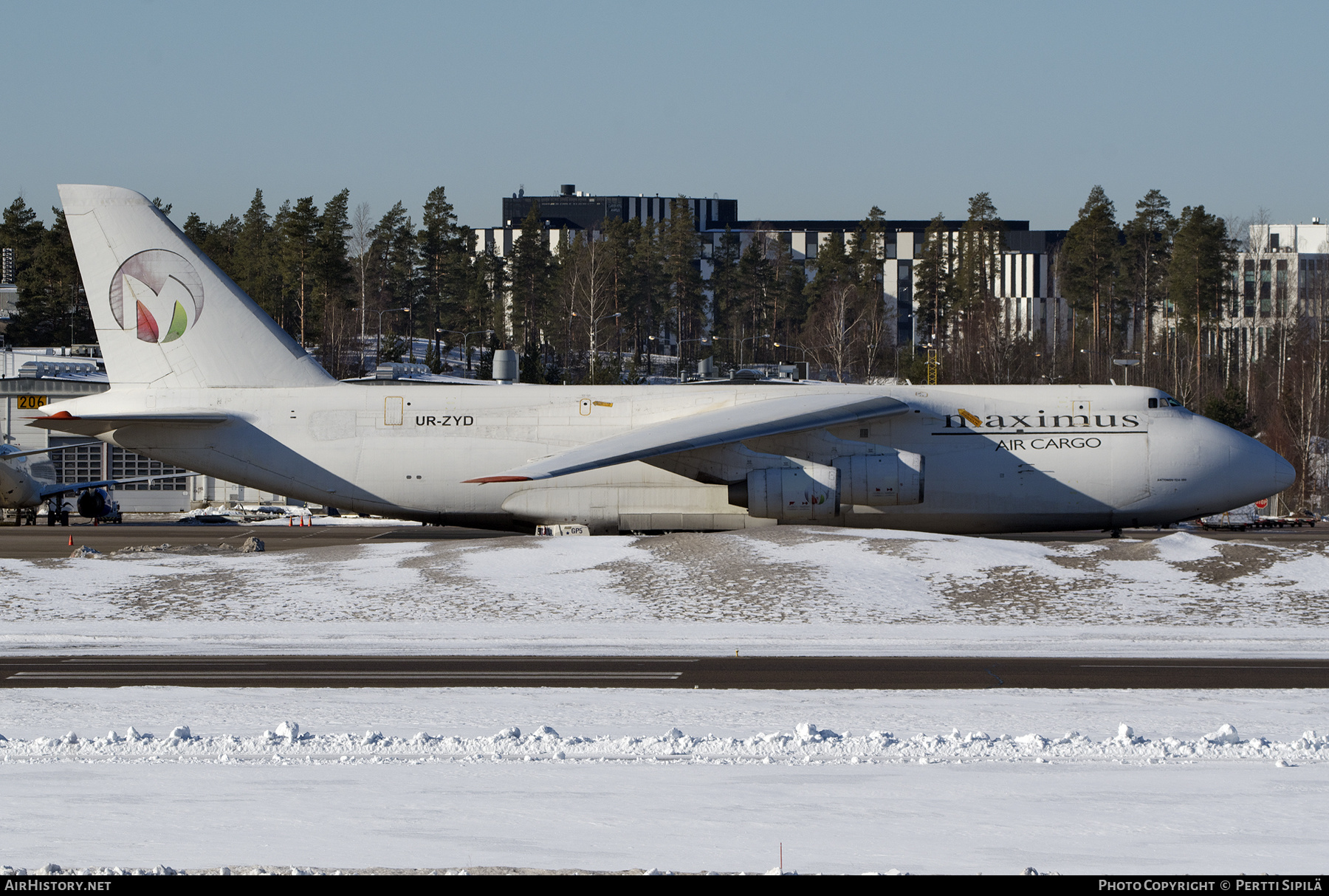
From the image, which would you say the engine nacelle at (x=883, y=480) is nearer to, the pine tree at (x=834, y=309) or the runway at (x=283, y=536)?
the runway at (x=283, y=536)

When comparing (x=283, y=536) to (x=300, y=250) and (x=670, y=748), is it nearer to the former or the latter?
(x=670, y=748)

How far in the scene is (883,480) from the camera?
85.9ft

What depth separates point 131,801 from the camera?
880 cm

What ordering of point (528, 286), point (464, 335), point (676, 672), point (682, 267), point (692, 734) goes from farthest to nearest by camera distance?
point (682, 267)
point (528, 286)
point (464, 335)
point (676, 672)
point (692, 734)

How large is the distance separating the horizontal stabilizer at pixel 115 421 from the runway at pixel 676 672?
431 inches

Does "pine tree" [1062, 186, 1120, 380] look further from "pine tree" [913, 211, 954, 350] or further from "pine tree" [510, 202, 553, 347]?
"pine tree" [510, 202, 553, 347]

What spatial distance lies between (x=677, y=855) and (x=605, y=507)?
19695 millimetres

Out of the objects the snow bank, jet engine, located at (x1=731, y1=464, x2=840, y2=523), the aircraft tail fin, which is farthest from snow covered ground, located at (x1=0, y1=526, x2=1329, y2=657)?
the snow bank

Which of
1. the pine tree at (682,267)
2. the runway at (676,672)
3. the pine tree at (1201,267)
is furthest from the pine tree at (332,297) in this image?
the runway at (676,672)

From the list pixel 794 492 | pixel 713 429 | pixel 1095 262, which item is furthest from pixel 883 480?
pixel 1095 262

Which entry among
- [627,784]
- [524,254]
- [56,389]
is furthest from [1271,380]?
[627,784]

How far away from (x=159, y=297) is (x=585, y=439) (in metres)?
9.43

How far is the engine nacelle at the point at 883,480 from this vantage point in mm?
26188

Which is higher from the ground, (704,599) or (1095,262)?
(1095,262)
